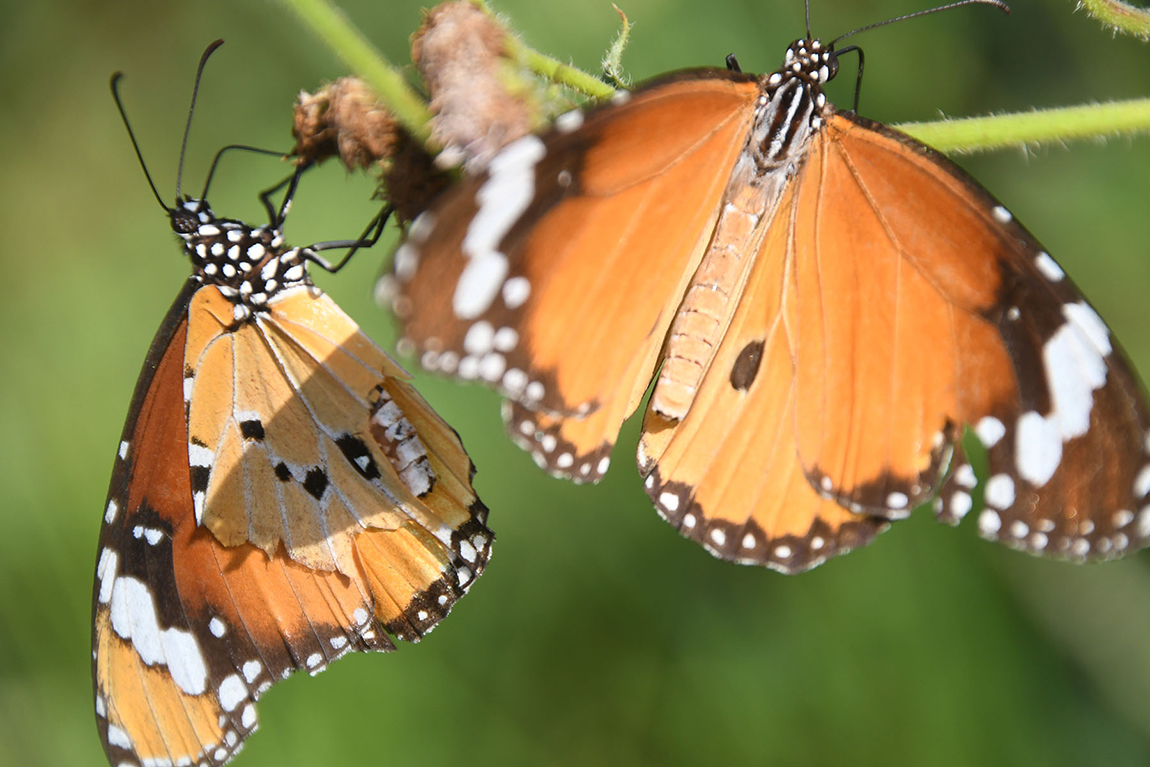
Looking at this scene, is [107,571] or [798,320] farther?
[107,571]

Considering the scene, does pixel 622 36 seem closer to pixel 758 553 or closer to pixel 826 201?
pixel 826 201

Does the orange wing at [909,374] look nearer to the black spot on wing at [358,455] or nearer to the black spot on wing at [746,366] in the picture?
the black spot on wing at [746,366]

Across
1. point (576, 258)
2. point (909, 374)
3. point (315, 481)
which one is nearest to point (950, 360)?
point (909, 374)

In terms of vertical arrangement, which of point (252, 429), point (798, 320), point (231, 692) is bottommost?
point (231, 692)

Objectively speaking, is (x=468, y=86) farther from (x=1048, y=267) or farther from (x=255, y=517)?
(x=255, y=517)

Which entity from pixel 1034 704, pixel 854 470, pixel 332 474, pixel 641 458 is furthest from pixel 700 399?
pixel 1034 704

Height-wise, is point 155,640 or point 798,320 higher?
point 798,320
